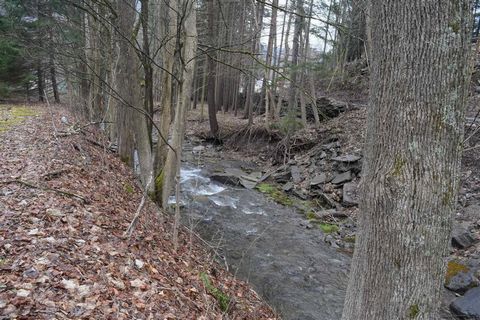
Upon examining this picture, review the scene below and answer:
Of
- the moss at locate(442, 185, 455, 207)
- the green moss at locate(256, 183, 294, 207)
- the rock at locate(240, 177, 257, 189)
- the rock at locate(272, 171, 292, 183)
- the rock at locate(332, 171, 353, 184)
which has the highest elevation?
the moss at locate(442, 185, 455, 207)

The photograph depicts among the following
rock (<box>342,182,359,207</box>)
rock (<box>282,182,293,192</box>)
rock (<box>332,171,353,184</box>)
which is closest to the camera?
rock (<box>342,182,359,207</box>)

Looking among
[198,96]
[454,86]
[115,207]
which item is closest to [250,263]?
[115,207]

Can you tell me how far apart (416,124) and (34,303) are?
2763 mm

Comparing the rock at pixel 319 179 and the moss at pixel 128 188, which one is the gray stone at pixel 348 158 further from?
the moss at pixel 128 188

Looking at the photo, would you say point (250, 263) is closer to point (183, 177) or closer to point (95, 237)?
point (95, 237)

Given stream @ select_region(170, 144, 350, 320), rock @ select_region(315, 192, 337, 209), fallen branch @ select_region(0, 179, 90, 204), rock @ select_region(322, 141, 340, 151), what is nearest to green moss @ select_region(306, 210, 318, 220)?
stream @ select_region(170, 144, 350, 320)

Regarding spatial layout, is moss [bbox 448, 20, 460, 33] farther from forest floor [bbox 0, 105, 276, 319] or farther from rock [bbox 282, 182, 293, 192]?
rock [bbox 282, 182, 293, 192]

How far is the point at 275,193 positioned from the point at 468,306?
22.0ft

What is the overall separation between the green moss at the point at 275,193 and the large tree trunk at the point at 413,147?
843 centimetres

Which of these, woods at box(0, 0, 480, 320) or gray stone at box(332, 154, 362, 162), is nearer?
woods at box(0, 0, 480, 320)

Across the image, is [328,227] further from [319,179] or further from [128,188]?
[128,188]

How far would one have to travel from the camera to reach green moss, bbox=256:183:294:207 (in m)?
10.5

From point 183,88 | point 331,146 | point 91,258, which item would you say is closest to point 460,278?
point 183,88

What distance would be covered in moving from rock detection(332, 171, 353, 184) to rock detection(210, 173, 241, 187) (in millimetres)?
3220
